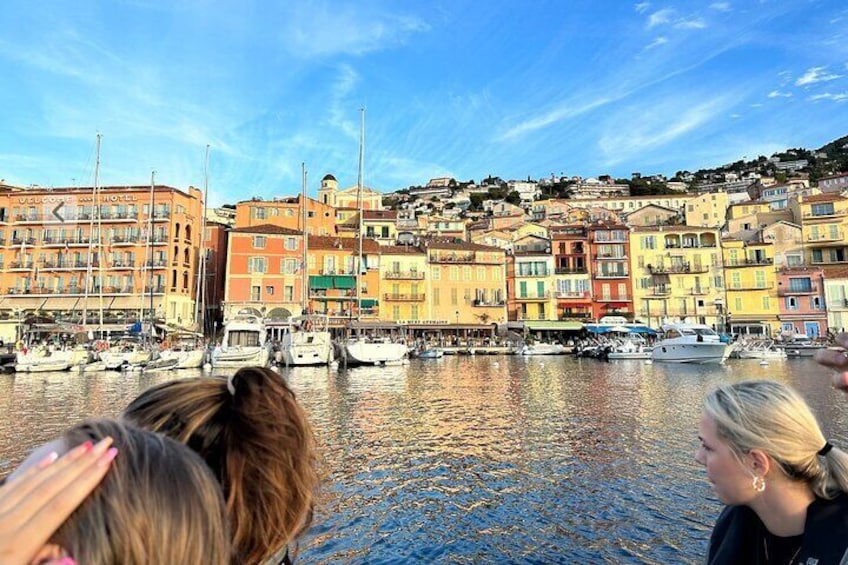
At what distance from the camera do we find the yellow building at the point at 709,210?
7975cm

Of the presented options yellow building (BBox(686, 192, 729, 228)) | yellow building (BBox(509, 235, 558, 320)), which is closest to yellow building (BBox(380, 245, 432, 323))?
yellow building (BBox(509, 235, 558, 320))

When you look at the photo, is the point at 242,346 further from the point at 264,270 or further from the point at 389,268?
the point at 389,268

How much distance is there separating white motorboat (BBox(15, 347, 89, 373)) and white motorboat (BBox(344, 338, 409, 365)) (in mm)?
16826

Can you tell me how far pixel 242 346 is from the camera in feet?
110

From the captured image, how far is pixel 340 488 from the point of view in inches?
337

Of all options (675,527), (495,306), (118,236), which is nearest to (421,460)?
(675,527)

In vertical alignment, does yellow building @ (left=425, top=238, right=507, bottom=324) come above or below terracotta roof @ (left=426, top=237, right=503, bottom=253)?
below

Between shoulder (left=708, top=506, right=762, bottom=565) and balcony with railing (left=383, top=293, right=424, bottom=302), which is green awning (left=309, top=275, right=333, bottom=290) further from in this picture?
shoulder (left=708, top=506, right=762, bottom=565)

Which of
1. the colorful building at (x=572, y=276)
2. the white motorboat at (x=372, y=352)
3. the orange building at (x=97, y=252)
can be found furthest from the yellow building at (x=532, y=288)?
the orange building at (x=97, y=252)

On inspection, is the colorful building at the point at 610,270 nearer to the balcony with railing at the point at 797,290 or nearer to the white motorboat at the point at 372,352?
the balcony with railing at the point at 797,290

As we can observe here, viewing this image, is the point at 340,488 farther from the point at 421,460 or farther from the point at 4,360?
the point at 4,360

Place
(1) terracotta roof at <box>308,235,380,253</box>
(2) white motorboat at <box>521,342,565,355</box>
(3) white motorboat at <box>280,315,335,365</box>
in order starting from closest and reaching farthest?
(3) white motorboat at <box>280,315,335,365</box>
(2) white motorboat at <box>521,342,565,355</box>
(1) terracotta roof at <box>308,235,380,253</box>

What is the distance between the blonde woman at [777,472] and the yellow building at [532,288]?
58869 millimetres

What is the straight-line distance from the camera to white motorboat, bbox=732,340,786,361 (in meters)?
41.3
